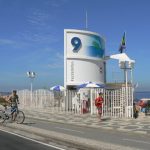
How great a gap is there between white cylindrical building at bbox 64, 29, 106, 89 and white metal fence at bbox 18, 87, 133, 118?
168cm

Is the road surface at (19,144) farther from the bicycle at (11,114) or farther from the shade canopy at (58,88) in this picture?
the shade canopy at (58,88)

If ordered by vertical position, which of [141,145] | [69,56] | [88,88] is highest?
[69,56]

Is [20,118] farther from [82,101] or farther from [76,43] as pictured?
[76,43]

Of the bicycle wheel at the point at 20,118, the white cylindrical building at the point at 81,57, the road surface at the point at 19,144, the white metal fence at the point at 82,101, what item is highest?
the white cylindrical building at the point at 81,57

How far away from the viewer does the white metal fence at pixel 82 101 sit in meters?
30.2

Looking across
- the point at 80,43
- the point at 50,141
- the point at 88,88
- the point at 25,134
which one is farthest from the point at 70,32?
the point at 50,141

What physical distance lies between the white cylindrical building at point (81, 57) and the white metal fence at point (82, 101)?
1.68m

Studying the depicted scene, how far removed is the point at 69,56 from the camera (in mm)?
37875

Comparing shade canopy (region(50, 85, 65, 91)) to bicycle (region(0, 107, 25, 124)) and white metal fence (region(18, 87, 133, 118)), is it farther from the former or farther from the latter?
bicycle (region(0, 107, 25, 124))

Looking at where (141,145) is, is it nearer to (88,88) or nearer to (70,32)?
(88,88)

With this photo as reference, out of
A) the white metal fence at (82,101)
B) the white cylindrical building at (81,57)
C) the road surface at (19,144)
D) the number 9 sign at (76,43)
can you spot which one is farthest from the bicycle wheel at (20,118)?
the number 9 sign at (76,43)

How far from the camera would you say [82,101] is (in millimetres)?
34469

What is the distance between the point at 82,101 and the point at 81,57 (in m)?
5.14

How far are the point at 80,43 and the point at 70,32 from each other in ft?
4.00
